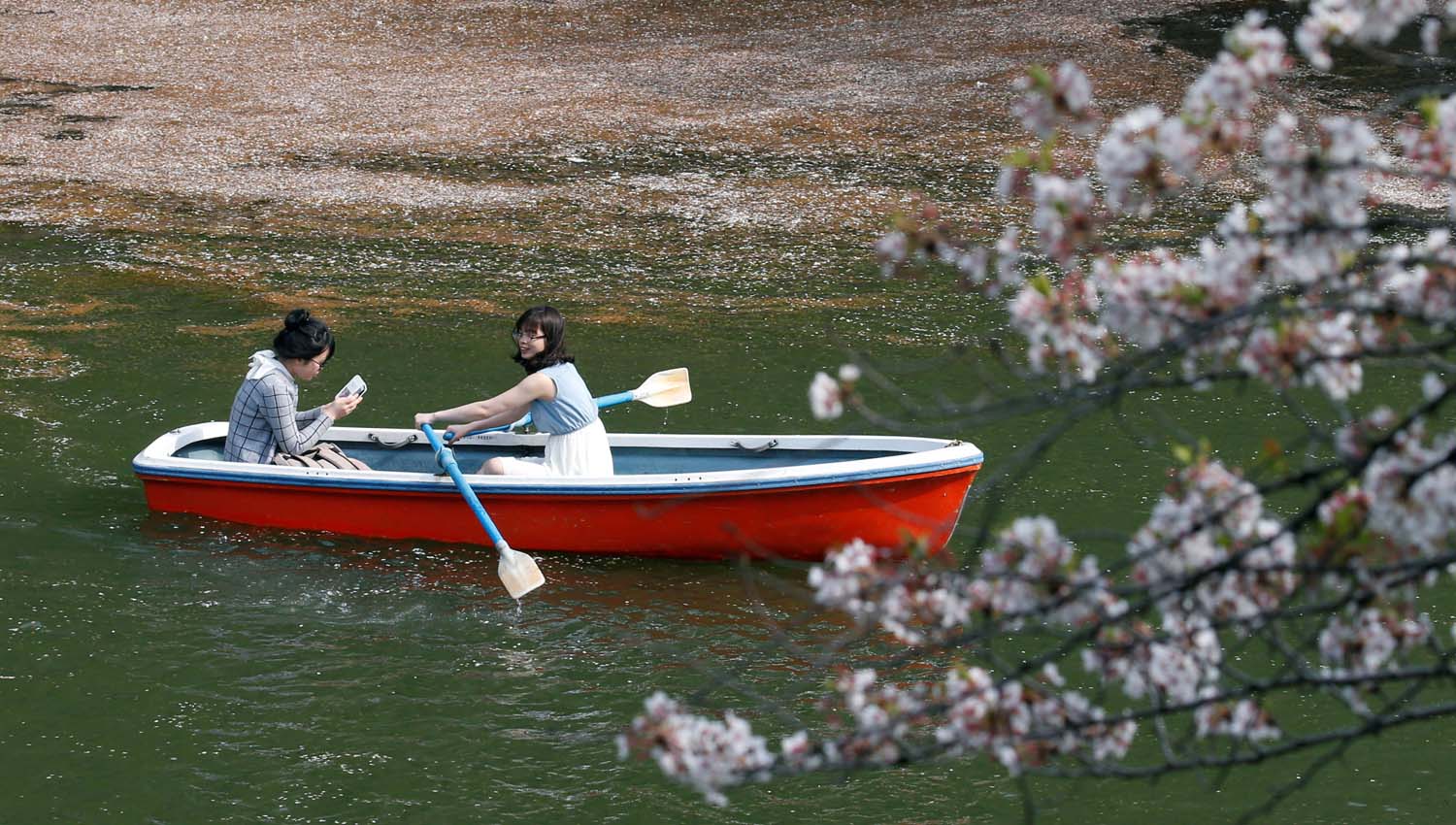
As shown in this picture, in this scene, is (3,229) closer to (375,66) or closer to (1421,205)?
(375,66)

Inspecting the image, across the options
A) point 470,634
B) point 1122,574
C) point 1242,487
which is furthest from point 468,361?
point 1242,487

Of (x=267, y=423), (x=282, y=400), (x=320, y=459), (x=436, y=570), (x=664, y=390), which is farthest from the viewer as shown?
(x=664, y=390)

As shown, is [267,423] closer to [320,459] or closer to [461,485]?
[320,459]

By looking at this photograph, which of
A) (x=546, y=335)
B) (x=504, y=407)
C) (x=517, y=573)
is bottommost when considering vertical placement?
(x=517, y=573)

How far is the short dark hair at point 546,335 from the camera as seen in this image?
8500 millimetres

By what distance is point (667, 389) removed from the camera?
965 cm

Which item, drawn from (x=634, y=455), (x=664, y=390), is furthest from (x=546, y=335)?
(x=664, y=390)

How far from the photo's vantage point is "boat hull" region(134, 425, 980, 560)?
8211 mm

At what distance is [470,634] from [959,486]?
7.72ft

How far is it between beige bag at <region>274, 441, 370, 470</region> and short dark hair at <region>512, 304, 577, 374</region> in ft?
4.07

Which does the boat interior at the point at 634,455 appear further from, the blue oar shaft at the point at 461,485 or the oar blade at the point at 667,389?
the blue oar shaft at the point at 461,485

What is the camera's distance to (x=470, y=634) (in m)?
7.90

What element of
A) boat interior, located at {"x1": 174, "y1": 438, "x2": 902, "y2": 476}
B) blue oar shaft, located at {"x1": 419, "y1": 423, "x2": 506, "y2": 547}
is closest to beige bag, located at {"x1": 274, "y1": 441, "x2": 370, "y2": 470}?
boat interior, located at {"x1": 174, "y1": 438, "x2": 902, "y2": 476}

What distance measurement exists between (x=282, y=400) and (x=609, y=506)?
5.80 feet
